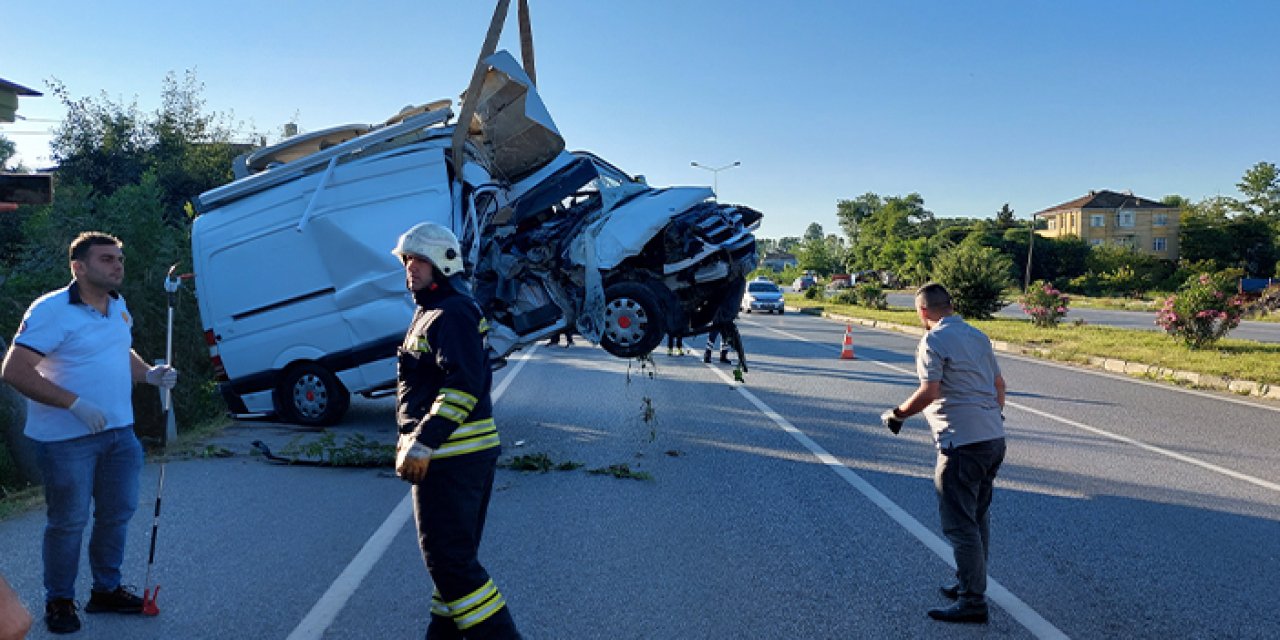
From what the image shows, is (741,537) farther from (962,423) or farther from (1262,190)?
(1262,190)

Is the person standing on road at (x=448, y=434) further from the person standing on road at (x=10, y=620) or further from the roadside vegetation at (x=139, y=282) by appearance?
the roadside vegetation at (x=139, y=282)

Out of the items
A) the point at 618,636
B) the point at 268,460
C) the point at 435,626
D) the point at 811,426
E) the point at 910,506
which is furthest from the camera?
the point at 811,426

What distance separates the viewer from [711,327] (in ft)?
28.7

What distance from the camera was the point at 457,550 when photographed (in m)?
3.44

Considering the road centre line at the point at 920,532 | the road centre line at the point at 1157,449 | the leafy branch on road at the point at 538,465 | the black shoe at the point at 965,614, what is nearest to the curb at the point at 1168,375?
the road centre line at the point at 1157,449

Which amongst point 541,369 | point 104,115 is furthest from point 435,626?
point 104,115

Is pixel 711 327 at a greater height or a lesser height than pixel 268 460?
greater

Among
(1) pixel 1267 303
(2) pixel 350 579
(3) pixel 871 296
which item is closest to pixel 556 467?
(2) pixel 350 579

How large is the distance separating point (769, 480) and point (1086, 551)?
8.03 feet

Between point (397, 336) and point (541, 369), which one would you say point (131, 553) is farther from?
point (541, 369)

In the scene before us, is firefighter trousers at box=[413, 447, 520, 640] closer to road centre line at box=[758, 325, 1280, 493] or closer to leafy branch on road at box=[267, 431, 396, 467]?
leafy branch on road at box=[267, 431, 396, 467]

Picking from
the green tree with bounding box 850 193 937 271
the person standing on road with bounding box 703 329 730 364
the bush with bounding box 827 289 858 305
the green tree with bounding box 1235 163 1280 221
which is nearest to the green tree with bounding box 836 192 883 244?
the green tree with bounding box 850 193 937 271

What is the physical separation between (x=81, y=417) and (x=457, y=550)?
1.95 m

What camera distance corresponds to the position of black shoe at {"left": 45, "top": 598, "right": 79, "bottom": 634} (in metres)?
4.14
